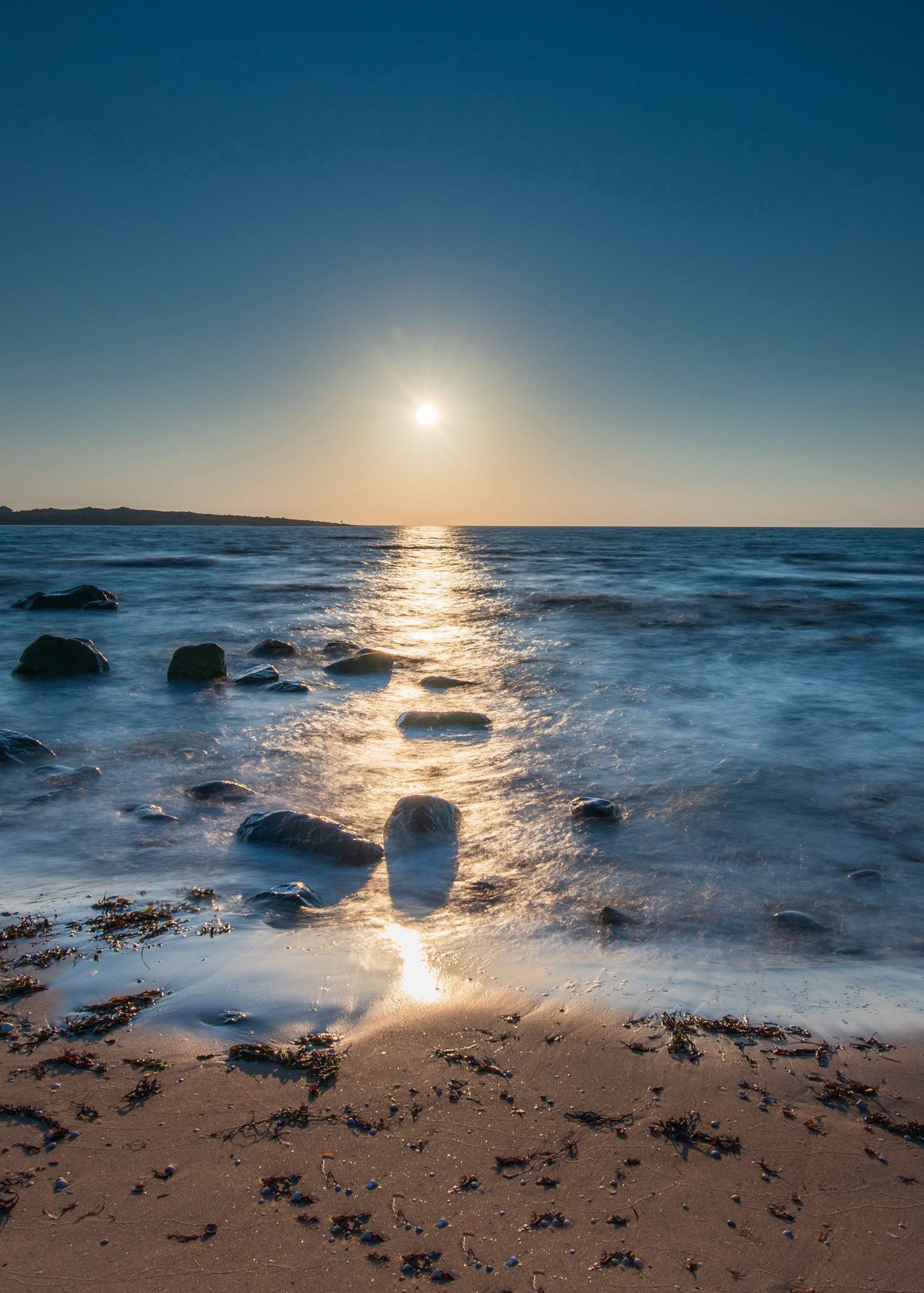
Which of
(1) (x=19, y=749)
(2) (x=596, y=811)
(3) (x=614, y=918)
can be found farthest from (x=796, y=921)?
(1) (x=19, y=749)

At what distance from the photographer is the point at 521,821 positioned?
5520 millimetres

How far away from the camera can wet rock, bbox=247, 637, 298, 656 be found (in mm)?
12581

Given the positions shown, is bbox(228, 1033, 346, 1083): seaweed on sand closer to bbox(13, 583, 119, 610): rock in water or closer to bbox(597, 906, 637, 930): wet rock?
bbox(597, 906, 637, 930): wet rock

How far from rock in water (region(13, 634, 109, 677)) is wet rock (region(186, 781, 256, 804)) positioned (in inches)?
212

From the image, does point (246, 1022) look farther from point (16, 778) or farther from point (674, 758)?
point (674, 758)

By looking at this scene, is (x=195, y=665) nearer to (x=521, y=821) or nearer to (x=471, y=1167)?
(x=521, y=821)

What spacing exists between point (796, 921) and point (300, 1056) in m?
2.77

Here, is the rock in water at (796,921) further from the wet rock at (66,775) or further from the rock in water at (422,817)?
the wet rock at (66,775)

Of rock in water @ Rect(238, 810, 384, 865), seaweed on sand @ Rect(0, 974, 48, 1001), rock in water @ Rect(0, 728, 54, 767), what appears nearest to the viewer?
seaweed on sand @ Rect(0, 974, 48, 1001)

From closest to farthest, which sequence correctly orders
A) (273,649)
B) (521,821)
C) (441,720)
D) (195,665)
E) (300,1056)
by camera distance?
(300,1056) < (521,821) < (441,720) < (195,665) < (273,649)


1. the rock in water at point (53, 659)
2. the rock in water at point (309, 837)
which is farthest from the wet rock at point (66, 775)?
the rock in water at point (53, 659)

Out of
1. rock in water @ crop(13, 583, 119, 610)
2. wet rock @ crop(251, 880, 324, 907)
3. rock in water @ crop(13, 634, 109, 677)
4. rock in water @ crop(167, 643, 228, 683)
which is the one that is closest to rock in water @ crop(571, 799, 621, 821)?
wet rock @ crop(251, 880, 324, 907)

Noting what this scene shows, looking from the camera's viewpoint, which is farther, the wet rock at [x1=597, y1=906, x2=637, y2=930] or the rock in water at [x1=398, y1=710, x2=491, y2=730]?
the rock in water at [x1=398, y1=710, x2=491, y2=730]

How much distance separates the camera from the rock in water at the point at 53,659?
33.7 feet
